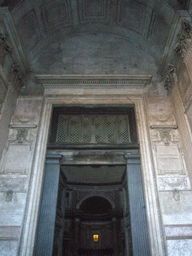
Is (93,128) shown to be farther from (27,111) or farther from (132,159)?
(27,111)

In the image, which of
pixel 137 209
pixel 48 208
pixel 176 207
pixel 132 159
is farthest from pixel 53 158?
pixel 176 207

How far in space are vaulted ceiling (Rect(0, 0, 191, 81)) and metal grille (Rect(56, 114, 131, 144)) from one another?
1.48m

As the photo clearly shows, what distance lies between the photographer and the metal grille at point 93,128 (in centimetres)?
614

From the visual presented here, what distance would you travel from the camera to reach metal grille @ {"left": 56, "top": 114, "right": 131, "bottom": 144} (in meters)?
6.14

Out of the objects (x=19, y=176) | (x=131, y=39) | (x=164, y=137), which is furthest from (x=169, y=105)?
Answer: (x=19, y=176)

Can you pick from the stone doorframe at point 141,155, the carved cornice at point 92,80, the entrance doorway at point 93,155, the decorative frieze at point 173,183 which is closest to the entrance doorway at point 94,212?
the entrance doorway at point 93,155

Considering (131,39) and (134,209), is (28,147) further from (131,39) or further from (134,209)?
(131,39)

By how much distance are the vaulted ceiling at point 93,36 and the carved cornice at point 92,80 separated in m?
0.43

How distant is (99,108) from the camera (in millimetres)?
6555

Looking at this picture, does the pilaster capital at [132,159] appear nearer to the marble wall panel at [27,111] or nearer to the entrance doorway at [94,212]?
the marble wall panel at [27,111]

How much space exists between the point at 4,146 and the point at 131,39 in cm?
543

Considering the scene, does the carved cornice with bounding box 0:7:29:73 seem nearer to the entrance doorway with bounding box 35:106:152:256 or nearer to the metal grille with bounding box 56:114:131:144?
the entrance doorway with bounding box 35:106:152:256

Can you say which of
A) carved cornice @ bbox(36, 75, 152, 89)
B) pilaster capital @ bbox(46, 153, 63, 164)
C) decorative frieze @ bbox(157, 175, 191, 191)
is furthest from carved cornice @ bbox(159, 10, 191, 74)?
pilaster capital @ bbox(46, 153, 63, 164)

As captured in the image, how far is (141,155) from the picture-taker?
17.7 ft
